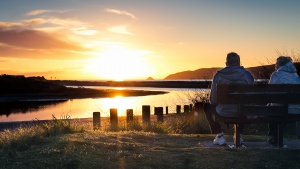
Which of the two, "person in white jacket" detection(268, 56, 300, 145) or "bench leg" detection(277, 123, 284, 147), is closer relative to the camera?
"bench leg" detection(277, 123, 284, 147)

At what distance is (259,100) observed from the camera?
7410mm

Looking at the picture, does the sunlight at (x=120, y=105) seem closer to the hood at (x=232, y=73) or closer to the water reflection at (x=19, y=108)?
the water reflection at (x=19, y=108)

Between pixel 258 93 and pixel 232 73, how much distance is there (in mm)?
644

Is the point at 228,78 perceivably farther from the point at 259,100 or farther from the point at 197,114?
the point at 197,114

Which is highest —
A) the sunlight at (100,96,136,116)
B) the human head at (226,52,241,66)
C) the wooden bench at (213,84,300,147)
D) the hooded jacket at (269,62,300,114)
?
the human head at (226,52,241,66)

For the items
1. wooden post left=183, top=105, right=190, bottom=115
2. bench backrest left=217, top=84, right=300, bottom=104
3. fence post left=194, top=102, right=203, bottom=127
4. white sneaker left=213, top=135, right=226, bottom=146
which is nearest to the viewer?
bench backrest left=217, top=84, right=300, bottom=104

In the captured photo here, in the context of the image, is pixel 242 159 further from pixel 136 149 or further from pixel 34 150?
pixel 34 150

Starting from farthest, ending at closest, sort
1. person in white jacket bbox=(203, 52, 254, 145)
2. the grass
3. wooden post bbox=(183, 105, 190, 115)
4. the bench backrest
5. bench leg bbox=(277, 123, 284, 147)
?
wooden post bbox=(183, 105, 190, 115)
bench leg bbox=(277, 123, 284, 147)
person in white jacket bbox=(203, 52, 254, 145)
the bench backrest
the grass

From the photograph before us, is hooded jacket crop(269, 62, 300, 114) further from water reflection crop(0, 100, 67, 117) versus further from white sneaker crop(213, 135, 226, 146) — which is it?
water reflection crop(0, 100, 67, 117)

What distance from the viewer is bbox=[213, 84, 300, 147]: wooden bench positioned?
7309mm

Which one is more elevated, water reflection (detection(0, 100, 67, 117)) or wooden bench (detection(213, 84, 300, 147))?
wooden bench (detection(213, 84, 300, 147))

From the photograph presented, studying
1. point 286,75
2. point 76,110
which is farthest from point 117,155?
point 76,110

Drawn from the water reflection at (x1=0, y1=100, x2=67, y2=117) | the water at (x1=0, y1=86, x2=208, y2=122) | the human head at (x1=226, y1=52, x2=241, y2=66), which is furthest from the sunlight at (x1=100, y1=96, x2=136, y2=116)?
the human head at (x1=226, y1=52, x2=241, y2=66)

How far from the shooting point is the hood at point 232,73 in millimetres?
7570
